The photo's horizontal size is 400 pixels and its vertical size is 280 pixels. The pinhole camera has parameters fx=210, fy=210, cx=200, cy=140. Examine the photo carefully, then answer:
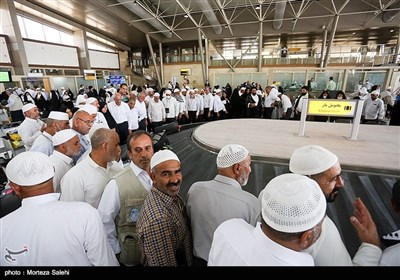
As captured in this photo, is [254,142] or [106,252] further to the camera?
[254,142]

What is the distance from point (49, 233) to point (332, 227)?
1.55 metres

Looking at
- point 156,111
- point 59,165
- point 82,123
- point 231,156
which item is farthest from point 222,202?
point 156,111

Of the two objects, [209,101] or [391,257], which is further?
[209,101]

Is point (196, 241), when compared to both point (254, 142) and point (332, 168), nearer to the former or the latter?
point (332, 168)

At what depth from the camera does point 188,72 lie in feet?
68.6

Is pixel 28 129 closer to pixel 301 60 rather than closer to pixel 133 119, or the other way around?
pixel 133 119

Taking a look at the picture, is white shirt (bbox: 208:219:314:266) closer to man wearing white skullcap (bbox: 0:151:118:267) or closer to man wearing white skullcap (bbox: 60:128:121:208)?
man wearing white skullcap (bbox: 0:151:118:267)

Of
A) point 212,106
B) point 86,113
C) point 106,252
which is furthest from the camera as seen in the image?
point 212,106

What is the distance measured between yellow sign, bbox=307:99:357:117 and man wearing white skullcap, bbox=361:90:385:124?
120 inches

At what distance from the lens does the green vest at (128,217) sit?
64.5 inches

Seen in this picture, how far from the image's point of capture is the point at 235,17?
52.6 ft
